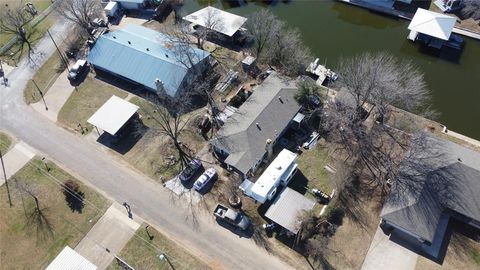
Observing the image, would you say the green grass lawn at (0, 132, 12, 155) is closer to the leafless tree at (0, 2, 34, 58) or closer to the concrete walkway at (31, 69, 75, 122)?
the concrete walkway at (31, 69, 75, 122)

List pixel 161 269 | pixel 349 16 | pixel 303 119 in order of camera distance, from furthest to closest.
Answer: pixel 349 16
pixel 303 119
pixel 161 269

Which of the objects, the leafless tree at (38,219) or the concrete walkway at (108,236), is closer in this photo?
the concrete walkway at (108,236)

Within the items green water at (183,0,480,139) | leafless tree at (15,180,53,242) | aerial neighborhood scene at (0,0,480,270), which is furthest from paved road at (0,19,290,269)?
green water at (183,0,480,139)

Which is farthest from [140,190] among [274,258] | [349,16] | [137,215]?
[349,16]

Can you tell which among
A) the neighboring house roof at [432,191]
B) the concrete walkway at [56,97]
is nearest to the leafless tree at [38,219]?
the concrete walkway at [56,97]

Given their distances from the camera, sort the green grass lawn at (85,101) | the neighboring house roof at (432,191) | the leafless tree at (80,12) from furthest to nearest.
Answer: the leafless tree at (80,12) → the green grass lawn at (85,101) → the neighboring house roof at (432,191)

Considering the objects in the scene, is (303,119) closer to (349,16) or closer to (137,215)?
(137,215)

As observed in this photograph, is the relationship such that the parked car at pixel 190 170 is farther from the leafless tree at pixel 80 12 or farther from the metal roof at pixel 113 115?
the leafless tree at pixel 80 12
